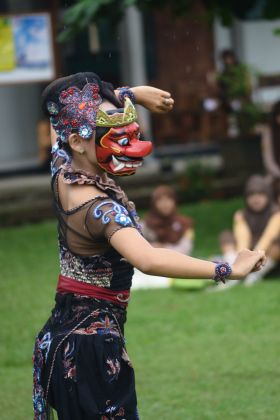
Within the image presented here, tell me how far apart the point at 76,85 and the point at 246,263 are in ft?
2.88

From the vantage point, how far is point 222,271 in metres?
3.73

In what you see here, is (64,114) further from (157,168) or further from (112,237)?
(157,168)

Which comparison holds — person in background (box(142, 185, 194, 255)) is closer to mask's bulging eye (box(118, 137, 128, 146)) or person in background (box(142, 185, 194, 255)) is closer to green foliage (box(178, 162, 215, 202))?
green foliage (box(178, 162, 215, 202))

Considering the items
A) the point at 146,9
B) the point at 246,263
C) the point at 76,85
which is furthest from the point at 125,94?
the point at 146,9

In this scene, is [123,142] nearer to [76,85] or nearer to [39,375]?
Result: [76,85]

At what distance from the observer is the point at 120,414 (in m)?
3.97

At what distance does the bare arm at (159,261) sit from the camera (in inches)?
145

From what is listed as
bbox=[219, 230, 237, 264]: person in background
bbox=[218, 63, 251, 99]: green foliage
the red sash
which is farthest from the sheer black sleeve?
bbox=[218, 63, 251, 99]: green foliage

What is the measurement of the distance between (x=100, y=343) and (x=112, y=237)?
0.44 m

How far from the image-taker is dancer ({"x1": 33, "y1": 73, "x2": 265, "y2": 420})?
393cm

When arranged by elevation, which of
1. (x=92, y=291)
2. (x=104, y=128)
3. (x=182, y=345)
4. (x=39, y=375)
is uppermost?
(x=104, y=128)

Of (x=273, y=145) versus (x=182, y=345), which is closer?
(x=182, y=345)

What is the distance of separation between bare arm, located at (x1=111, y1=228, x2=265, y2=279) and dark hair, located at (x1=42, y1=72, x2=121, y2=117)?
0.55 m

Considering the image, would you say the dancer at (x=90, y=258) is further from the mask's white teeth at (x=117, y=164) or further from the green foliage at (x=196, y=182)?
the green foliage at (x=196, y=182)
